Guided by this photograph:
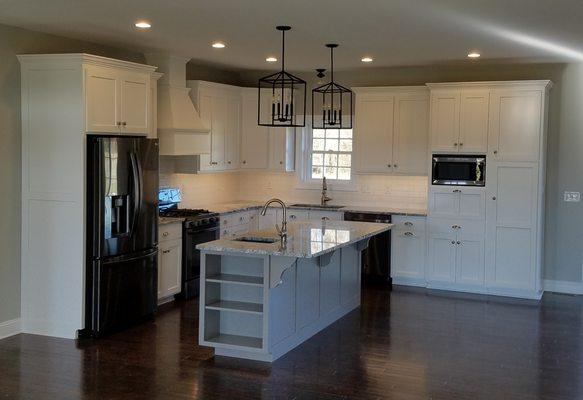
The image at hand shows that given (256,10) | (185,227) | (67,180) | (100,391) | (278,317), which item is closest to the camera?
(100,391)

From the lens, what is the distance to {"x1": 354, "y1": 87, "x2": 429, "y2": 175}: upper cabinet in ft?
27.5

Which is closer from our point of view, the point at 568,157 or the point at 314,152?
the point at 568,157

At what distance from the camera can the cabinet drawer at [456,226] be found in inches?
311

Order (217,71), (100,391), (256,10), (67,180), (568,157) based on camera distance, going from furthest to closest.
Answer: (217,71) → (568,157) → (67,180) → (256,10) → (100,391)

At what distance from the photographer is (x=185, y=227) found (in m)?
7.31

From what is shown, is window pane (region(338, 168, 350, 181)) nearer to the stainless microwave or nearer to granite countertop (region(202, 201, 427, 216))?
granite countertop (region(202, 201, 427, 216))

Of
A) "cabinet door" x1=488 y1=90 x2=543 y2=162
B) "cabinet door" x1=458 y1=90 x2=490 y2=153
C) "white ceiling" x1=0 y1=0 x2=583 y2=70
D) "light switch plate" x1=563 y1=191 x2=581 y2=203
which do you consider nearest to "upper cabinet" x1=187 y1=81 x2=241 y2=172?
"white ceiling" x1=0 y1=0 x2=583 y2=70

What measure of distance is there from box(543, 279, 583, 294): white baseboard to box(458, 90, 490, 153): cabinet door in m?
1.79

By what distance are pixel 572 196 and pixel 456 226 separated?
138 centimetres

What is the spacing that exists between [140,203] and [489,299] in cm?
399

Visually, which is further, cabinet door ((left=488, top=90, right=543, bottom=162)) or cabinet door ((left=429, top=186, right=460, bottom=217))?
cabinet door ((left=429, top=186, right=460, bottom=217))

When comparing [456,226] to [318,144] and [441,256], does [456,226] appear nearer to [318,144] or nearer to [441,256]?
[441,256]

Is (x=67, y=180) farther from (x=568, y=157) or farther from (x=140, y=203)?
(x=568, y=157)

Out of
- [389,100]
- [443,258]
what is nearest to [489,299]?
[443,258]
